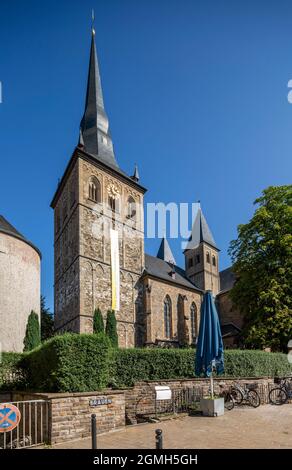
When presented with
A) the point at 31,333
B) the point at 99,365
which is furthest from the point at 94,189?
the point at 99,365

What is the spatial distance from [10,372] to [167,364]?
5629mm

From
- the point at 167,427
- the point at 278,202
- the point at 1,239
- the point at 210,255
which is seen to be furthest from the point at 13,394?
the point at 210,255

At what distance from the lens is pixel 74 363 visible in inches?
387

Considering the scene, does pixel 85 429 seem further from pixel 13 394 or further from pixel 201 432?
pixel 13 394

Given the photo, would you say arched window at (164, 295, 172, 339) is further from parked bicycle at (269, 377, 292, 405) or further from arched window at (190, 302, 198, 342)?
parked bicycle at (269, 377, 292, 405)

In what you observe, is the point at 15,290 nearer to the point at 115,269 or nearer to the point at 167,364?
the point at 167,364

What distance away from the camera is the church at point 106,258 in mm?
32562

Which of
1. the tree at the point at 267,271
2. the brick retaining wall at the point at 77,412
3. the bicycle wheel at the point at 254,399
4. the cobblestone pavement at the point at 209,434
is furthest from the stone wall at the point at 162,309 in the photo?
the cobblestone pavement at the point at 209,434

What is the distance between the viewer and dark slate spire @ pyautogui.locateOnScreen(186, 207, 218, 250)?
52.5 meters

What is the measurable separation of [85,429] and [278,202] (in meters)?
21.8

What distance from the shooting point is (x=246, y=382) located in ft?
53.2

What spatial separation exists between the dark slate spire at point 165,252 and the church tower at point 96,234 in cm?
1870

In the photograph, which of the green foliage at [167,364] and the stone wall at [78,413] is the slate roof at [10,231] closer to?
the green foliage at [167,364]

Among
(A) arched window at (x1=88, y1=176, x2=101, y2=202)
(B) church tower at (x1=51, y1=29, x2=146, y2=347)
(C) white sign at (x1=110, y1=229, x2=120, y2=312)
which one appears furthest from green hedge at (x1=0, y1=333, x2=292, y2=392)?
(A) arched window at (x1=88, y1=176, x2=101, y2=202)
